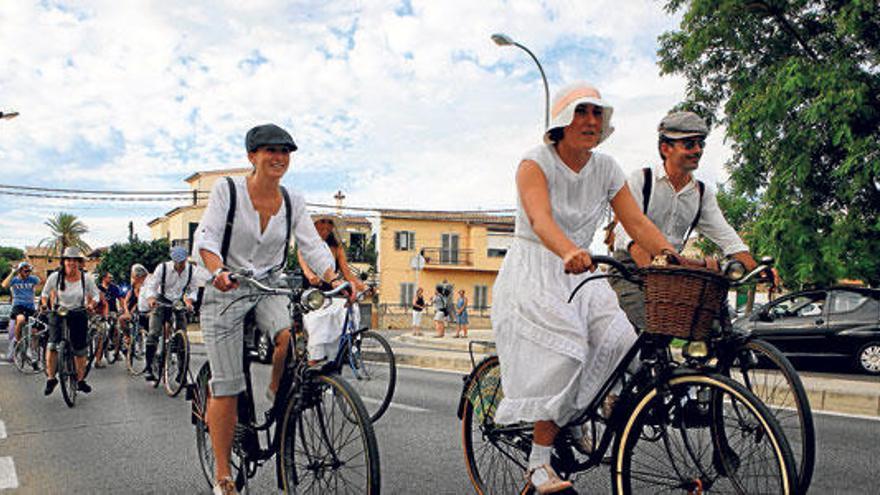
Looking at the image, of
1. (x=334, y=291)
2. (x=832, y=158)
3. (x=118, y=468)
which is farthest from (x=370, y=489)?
(x=832, y=158)

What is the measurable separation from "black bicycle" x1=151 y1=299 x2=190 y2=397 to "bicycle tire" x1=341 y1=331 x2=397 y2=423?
6.84 feet

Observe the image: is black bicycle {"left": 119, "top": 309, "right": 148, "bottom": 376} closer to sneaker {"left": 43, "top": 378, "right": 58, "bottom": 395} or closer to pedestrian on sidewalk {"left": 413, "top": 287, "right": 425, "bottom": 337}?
sneaker {"left": 43, "top": 378, "right": 58, "bottom": 395}

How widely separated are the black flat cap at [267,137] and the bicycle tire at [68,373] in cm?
600

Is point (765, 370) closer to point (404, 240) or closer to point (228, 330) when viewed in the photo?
point (228, 330)

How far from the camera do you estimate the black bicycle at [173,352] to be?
924cm

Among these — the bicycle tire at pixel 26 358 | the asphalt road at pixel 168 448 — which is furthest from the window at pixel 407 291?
the asphalt road at pixel 168 448

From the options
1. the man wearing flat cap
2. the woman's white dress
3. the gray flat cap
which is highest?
the gray flat cap

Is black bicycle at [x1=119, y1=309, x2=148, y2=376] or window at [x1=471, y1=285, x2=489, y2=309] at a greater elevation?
black bicycle at [x1=119, y1=309, x2=148, y2=376]

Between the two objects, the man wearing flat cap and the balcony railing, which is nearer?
the man wearing flat cap

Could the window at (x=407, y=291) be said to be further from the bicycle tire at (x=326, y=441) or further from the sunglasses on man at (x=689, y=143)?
the bicycle tire at (x=326, y=441)

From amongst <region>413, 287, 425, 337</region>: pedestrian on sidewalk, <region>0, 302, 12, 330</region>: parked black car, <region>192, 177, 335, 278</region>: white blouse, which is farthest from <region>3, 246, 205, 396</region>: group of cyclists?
<region>0, 302, 12, 330</region>: parked black car

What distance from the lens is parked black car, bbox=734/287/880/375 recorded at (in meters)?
12.5

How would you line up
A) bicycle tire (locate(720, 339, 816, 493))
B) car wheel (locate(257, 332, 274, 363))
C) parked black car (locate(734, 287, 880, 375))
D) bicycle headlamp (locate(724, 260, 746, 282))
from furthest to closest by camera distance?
1. parked black car (locate(734, 287, 880, 375))
2. car wheel (locate(257, 332, 274, 363))
3. bicycle tire (locate(720, 339, 816, 493))
4. bicycle headlamp (locate(724, 260, 746, 282))

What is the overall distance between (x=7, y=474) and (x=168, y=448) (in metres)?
1.11
